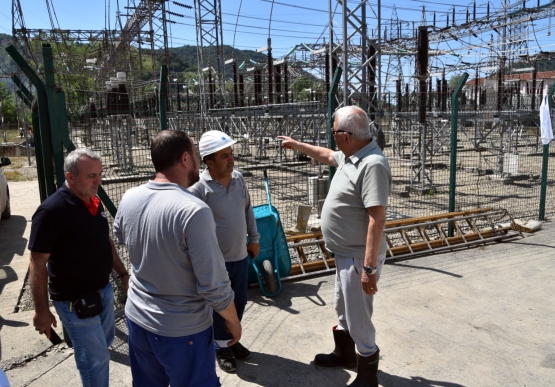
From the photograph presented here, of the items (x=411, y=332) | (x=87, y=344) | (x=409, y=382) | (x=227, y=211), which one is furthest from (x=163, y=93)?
(x=409, y=382)

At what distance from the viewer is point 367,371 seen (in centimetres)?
313

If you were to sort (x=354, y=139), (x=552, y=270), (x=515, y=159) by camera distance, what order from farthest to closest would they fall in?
(x=515, y=159)
(x=552, y=270)
(x=354, y=139)

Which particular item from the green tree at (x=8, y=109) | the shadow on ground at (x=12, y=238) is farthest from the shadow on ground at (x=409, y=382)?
the green tree at (x=8, y=109)

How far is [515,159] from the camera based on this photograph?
14.6 metres

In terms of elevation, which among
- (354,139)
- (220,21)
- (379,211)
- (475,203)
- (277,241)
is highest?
(220,21)

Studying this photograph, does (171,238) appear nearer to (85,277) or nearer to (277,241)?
(85,277)

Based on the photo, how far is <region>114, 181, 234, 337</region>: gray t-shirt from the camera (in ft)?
6.75

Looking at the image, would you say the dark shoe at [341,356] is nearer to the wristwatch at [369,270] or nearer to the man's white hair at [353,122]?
the wristwatch at [369,270]

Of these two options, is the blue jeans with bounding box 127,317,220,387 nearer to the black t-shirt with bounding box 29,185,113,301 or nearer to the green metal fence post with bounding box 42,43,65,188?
the black t-shirt with bounding box 29,185,113,301

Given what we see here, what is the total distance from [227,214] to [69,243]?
116 cm

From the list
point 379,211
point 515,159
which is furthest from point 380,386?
point 515,159

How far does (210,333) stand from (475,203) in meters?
10.1

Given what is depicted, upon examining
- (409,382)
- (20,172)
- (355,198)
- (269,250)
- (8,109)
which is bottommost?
(409,382)

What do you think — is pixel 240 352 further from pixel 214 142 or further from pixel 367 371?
pixel 214 142
